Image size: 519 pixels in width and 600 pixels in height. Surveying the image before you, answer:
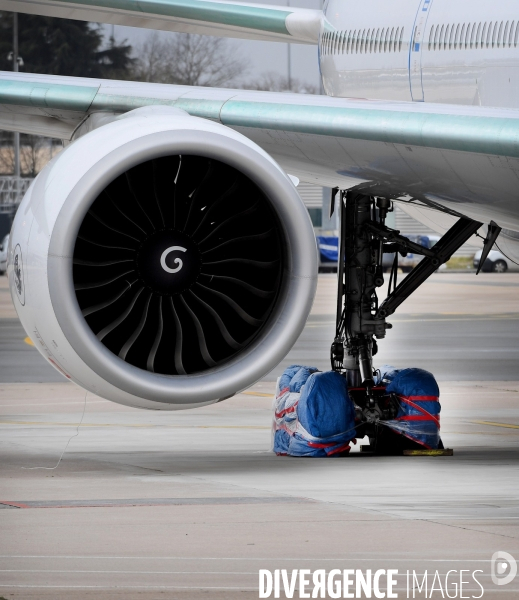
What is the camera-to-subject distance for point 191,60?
74562mm

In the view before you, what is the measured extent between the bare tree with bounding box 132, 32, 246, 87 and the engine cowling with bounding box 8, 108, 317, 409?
199 feet

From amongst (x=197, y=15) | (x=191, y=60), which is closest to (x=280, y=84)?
(x=191, y=60)

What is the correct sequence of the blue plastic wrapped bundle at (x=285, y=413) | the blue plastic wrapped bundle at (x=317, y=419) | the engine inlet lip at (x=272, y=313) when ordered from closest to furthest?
1. the engine inlet lip at (x=272, y=313)
2. the blue plastic wrapped bundle at (x=317, y=419)
3. the blue plastic wrapped bundle at (x=285, y=413)

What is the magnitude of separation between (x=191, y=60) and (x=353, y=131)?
67.2m

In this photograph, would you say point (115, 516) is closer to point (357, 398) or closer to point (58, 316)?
point (58, 316)

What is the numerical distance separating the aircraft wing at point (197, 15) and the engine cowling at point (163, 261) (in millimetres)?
3534

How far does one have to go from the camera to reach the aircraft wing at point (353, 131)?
25.9 ft

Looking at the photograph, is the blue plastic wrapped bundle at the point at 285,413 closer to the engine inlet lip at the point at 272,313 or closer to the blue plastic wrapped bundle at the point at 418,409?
the blue plastic wrapped bundle at the point at 418,409

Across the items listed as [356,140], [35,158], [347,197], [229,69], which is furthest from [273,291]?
[229,69]

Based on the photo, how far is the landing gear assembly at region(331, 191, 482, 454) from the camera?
10.5m

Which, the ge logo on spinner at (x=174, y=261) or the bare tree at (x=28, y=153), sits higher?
the bare tree at (x=28, y=153)

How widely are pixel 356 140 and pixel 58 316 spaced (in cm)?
196

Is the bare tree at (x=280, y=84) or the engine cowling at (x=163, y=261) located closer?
the engine cowling at (x=163, y=261)

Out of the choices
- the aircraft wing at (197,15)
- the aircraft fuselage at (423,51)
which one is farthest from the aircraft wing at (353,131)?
the aircraft wing at (197,15)
